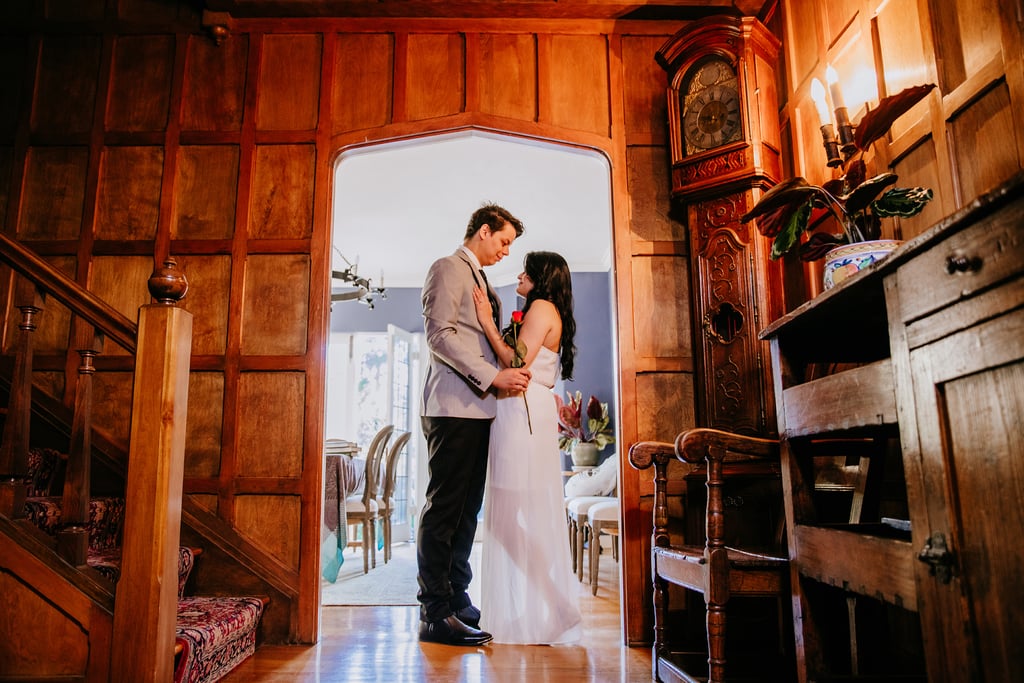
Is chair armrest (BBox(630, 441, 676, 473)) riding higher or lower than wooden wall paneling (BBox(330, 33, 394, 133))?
lower

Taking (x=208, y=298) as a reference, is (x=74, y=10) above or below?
above

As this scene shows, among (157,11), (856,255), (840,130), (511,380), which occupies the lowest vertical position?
(511,380)

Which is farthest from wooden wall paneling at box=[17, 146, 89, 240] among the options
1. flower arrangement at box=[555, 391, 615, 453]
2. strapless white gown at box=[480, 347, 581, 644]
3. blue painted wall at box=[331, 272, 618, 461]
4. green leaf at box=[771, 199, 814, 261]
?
flower arrangement at box=[555, 391, 615, 453]

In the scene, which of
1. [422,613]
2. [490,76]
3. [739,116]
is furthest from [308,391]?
[739,116]

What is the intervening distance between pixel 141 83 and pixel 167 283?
1.88m

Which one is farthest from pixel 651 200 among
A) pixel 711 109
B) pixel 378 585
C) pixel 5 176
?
pixel 5 176

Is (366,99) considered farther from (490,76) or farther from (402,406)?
(402,406)

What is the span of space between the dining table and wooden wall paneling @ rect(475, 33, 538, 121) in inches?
94.6

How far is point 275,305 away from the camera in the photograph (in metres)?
3.13

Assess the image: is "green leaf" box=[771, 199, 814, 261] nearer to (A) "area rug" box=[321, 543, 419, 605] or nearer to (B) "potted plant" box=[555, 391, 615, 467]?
(A) "area rug" box=[321, 543, 419, 605]

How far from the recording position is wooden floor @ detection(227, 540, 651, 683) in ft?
7.64

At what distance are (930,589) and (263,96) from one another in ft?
10.8

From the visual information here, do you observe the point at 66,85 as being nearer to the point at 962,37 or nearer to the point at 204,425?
the point at 204,425

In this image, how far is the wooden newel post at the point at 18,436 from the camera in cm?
197
